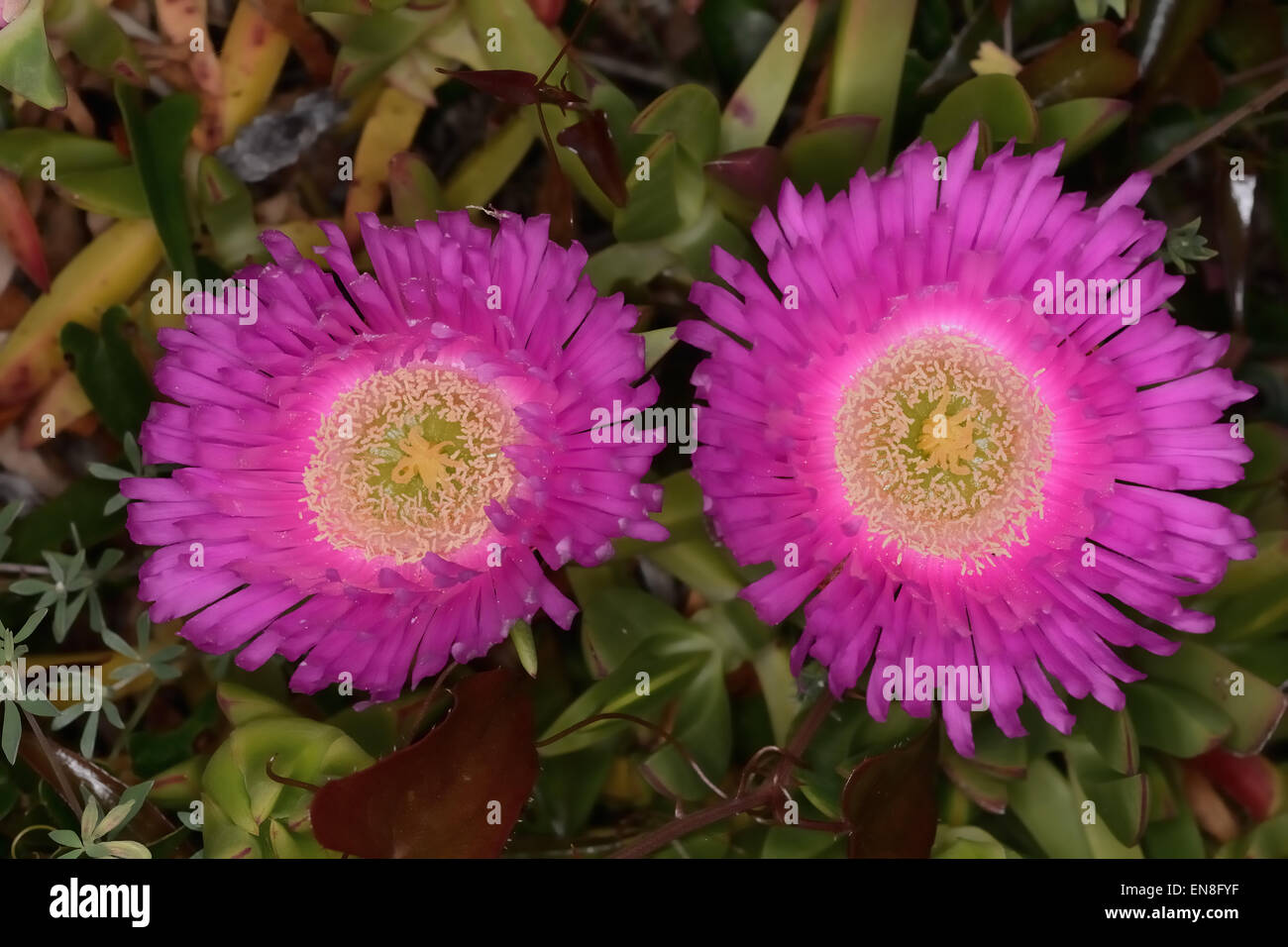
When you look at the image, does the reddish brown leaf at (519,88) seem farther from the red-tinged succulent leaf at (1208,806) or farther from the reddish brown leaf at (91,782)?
the red-tinged succulent leaf at (1208,806)

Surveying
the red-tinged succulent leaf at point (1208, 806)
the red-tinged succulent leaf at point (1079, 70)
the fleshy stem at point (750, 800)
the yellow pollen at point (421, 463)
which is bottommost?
the red-tinged succulent leaf at point (1208, 806)

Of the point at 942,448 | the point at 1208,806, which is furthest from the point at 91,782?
the point at 1208,806

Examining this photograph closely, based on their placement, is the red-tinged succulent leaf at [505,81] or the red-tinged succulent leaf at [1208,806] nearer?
the red-tinged succulent leaf at [505,81]

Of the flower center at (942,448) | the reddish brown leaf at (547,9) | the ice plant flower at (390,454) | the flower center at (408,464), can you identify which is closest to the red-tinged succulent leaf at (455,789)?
the ice plant flower at (390,454)

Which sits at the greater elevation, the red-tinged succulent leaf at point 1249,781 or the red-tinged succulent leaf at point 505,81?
the red-tinged succulent leaf at point 505,81

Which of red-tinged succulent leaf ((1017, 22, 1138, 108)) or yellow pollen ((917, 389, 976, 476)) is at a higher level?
red-tinged succulent leaf ((1017, 22, 1138, 108))

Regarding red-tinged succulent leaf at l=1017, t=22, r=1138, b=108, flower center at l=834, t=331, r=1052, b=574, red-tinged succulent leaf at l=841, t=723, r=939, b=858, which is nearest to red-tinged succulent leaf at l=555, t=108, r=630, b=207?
flower center at l=834, t=331, r=1052, b=574

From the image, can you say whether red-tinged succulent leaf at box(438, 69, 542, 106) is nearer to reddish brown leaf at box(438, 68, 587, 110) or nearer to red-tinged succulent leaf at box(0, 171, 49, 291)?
reddish brown leaf at box(438, 68, 587, 110)
